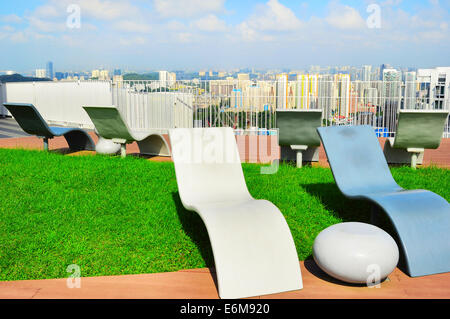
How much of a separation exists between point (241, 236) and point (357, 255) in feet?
3.01

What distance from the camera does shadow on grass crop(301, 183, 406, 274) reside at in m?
5.28

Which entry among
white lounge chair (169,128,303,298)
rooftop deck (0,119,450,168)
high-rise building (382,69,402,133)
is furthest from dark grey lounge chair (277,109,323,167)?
high-rise building (382,69,402,133)

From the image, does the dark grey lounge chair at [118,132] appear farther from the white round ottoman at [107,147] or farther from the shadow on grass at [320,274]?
the shadow on grass at [320,274]

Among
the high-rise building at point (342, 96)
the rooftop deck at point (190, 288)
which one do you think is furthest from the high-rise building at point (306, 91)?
the rooftop deck at point (190, 288)

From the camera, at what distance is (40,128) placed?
31.0ft

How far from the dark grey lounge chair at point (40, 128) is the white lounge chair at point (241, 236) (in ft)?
17.4

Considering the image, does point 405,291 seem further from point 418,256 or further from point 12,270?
point 12,270

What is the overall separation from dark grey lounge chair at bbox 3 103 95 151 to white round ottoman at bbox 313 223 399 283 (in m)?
7.19

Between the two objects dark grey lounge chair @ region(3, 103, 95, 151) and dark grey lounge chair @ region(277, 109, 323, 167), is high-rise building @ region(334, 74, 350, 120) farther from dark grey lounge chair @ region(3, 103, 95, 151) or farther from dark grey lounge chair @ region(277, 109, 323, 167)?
dark grey lounge chair @ region(3, 103, 95, 151)

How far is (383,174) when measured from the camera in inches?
211

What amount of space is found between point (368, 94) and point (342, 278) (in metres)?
11.8

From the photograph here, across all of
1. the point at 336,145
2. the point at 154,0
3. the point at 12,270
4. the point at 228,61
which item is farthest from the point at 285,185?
the point at 228,61

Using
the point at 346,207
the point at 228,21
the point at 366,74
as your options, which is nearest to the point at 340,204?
the point at 346,207

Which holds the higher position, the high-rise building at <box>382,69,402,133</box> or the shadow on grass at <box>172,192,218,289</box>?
the high-rise building at <box>382,69,402,133</box>
